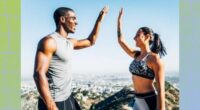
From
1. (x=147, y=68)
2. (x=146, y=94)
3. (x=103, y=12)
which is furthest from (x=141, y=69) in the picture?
(x=103, y=12)

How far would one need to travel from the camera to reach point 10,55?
7.61 feet

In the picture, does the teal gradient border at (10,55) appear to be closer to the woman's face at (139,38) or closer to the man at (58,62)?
the man at (58,62)

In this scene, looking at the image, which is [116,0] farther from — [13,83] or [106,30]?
[13,83]

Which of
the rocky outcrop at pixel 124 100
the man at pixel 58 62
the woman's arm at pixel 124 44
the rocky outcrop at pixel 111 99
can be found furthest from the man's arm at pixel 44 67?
the woman's arm at pixel 124 44

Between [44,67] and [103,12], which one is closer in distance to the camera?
[44,67]

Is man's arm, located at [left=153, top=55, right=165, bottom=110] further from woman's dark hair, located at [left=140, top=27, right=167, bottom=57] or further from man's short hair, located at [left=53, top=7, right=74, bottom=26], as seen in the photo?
man's short hair, located at [left=53, top=7, right=74, bottom=26]

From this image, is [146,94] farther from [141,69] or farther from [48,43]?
[48,43]

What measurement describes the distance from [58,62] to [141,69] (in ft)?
1.56

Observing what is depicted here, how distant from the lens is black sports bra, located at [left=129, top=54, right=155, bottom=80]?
2.33 m

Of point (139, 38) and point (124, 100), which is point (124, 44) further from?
point (124, 100)

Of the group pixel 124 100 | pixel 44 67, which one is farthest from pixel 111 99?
pixel 44 67

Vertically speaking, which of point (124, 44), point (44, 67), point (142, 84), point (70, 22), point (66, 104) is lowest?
point (66, 104)

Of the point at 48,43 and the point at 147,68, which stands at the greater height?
the point at 48,43

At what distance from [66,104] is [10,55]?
1.39 ft
